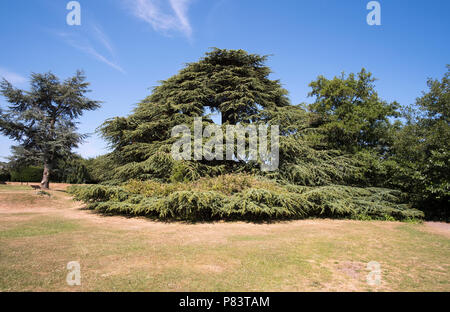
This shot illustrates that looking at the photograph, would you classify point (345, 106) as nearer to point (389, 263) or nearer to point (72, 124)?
point (389, 263)

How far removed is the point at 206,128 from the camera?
512 inches

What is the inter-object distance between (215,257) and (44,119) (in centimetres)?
2497

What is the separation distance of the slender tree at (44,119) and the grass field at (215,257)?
16354 millimetres

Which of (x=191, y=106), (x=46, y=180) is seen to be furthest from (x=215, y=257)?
(x=46, y=180)

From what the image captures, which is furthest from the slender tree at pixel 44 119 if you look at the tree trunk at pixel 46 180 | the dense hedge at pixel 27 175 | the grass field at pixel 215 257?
the grass field at pixel 215 257

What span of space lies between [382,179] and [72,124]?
27.6 m

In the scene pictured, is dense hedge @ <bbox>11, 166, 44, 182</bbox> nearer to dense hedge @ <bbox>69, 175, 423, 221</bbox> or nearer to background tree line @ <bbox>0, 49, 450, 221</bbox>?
background tree line @ <bbox>0, 49, 450, 221</bbox>

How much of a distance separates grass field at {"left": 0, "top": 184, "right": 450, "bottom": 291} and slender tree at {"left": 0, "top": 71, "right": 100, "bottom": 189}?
644 inches

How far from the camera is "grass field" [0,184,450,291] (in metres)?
3.73

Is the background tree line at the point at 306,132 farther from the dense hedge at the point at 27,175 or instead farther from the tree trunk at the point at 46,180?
the dense hedge at the point at 27,175

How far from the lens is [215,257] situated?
504 cm

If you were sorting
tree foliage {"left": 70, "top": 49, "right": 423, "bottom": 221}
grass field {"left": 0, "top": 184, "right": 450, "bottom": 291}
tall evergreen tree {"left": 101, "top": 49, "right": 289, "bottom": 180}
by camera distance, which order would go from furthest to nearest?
tall evergreen tree {"left": 101, "top": 49, "right": 289, "bottom": 180} → tree foliage {"left": 70, "top": 49, "right": 423, "bottom": 221} → grass field {"left": 0, "top": 184, "right": 450, "bottom": 291}

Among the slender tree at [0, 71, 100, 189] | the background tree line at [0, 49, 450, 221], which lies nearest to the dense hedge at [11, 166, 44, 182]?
the slender tree at [0, 71, 100, 189]

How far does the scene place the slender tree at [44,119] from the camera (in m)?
21.8
